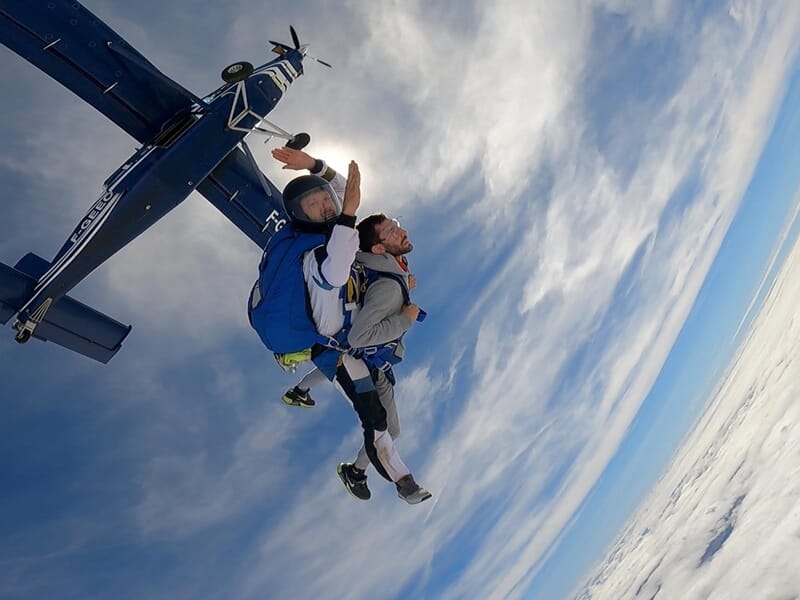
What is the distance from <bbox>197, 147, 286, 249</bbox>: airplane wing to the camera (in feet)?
54.1

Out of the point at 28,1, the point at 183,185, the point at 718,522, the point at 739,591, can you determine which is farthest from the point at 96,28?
the point at 718,522

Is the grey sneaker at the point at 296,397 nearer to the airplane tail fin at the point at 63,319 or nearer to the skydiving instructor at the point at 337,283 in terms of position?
the skydiving instructor at the point at 337,283

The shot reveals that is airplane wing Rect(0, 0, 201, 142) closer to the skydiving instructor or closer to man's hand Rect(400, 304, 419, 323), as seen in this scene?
the skydiving instructor

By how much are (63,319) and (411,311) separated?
10644mm

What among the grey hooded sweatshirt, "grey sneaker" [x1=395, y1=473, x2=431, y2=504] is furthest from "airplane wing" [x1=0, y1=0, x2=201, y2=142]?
"grey sneaker" [x1=395, y1=473, x2=431, y2=504]

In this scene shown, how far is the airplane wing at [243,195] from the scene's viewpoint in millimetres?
16495

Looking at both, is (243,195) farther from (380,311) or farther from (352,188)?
(352,188)

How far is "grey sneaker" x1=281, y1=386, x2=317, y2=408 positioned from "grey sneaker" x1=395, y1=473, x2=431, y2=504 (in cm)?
198

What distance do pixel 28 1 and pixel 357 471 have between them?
48.5 ft

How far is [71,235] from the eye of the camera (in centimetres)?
1214

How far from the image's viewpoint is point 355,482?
5.91 meters

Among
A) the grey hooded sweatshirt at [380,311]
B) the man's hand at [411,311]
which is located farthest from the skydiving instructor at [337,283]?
the man's hand at [411,311]

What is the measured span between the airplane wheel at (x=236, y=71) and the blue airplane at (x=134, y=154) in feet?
0.08

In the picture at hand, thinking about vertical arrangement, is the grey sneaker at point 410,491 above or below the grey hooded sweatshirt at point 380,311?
below
